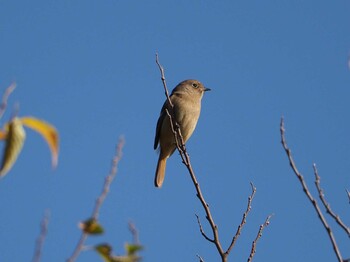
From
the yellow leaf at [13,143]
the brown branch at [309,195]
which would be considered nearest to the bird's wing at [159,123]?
the brown branch at [309,195]

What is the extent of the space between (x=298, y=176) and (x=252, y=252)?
4.61 ft

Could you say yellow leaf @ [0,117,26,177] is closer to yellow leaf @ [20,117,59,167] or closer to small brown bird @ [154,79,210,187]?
yellow leaf @ [20,117,59,167]

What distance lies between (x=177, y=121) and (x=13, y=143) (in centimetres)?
724

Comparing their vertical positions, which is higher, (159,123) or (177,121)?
(159,123)

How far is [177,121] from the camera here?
8539 millimetres

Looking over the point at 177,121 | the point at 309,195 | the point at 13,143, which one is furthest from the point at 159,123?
the point at 13,143

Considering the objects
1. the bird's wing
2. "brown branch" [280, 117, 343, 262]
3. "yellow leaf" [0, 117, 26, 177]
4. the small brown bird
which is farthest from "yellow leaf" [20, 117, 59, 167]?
the bird's wing

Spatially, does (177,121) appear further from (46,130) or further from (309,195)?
(46,130)

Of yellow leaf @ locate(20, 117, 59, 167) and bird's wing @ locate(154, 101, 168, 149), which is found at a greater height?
bird's wing @ locate(154, 101, 168, 149)

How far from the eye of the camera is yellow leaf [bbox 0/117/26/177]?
49.7 inches

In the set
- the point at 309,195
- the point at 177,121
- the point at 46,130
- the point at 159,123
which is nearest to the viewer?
the point at 46,130

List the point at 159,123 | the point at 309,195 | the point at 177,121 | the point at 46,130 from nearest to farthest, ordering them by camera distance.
A: 1. the point at 46,130
2. the point at 309,195
3. the point at 177,121
4. the point at 159,123

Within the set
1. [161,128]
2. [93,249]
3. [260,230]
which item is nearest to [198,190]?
[260,230]

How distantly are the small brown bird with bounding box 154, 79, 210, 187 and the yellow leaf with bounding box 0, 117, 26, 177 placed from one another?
23.4ft
